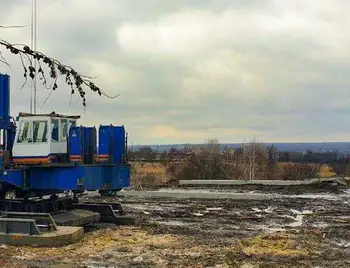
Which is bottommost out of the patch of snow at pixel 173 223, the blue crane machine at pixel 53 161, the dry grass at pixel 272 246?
the patch of snow at pixel 173 223

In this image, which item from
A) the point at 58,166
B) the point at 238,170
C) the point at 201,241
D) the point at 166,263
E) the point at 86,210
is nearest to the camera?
the point at 166,263

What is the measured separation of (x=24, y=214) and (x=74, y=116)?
318 cm

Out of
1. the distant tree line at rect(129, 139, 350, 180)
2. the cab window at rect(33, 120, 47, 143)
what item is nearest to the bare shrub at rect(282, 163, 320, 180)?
the distant tree line at rect(129, 139, 350, 180)

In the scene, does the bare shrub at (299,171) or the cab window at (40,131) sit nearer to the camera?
the cab window at (40,131)

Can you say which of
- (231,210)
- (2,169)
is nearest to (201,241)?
(2,169)

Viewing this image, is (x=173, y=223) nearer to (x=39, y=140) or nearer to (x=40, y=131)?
(x=39, y=140)

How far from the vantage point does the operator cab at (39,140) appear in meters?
14.3

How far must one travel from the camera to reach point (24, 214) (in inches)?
516

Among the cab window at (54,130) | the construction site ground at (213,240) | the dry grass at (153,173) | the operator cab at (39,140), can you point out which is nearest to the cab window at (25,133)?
the operator cab at (39,140)

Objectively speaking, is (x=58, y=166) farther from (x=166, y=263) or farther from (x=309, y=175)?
(x=309, y=175)

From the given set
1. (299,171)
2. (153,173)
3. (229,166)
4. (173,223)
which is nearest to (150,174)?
(153,173)

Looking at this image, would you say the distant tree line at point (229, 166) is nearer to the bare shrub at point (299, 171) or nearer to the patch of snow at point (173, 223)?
the bare shrub at point (299, 171)

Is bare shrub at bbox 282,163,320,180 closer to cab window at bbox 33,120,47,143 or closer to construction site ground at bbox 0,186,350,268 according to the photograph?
construction site ground at bbox 0,186,350,268

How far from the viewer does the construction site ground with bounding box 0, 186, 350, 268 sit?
10703 mm
